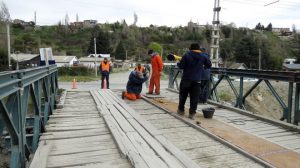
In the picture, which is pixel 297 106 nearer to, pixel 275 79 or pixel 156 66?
pixel 275 79

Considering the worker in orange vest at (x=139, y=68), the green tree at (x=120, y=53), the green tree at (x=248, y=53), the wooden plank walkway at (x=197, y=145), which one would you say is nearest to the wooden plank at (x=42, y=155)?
the wooden plank walkway at (x=197, y=145)

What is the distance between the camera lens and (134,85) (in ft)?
29.9

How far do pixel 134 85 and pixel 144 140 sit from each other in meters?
4.67

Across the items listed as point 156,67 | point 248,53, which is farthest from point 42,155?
point 248,53

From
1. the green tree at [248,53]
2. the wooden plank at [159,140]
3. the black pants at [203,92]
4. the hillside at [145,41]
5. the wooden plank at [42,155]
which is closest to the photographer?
the wooden plank at [42,155]

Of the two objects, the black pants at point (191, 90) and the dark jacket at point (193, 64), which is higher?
the dark jacket at point (193, 64)

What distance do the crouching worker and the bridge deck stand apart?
193 cm

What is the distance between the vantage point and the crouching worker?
8984mm

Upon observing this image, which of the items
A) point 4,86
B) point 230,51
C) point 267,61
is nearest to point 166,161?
point 4,86

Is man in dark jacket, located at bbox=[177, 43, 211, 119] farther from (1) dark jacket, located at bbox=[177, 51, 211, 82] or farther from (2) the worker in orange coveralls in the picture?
(2) the worker in orange coveralls

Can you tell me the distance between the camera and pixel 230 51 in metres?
76.9

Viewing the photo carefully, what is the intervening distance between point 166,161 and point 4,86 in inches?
78.1

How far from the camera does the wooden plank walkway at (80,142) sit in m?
3.70

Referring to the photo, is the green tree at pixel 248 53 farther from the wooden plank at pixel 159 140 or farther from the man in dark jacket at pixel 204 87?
the wooden plank at pixel 159 140
